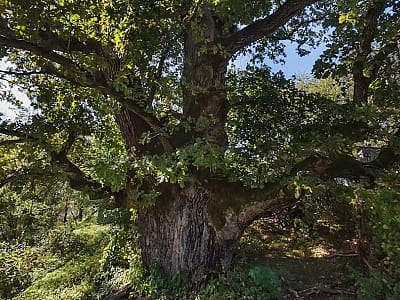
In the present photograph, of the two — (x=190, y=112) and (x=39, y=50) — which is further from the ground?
(x=39, y=50)

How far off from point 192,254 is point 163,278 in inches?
22.4

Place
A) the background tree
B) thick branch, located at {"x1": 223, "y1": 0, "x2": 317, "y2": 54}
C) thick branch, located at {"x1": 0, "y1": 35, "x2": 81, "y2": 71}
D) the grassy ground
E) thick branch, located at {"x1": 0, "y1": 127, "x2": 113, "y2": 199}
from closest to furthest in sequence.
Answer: thick branch, located at {"x1": 0, "y1": 35, "x2": 81, "y2": 71}
the background tree
the grassy ground
thick branch, located at {"x1": 223, "y1": 0, "x2": 317, "y2": 54}
thick branch, located at {"x1": 0, "y1": 127, "x2": 113, "y2": 199}

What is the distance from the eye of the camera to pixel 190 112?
17.0ft

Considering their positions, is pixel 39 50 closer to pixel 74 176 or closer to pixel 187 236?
pixel 74 176

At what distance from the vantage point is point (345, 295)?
396cm

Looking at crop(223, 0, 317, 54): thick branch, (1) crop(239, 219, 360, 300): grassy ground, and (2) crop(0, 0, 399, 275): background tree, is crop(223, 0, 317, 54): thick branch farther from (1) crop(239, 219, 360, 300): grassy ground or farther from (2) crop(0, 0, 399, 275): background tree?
(1) crop(239, 219, 360, 300): grassy ground

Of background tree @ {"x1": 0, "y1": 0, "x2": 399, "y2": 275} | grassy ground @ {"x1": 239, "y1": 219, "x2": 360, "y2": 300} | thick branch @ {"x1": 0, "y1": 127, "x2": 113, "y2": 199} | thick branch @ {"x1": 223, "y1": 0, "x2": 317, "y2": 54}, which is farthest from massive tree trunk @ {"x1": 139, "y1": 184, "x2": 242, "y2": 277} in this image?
thick branch @ {"x1": 223, "y1": 0, "x2": 317, "y2": 54}

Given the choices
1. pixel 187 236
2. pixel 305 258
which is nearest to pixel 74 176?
pixel 187 236

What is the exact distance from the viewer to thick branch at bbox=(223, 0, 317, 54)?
15.6 feet

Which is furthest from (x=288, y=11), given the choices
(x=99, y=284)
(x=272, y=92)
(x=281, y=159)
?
(x=99, y=284)

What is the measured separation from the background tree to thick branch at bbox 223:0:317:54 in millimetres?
18

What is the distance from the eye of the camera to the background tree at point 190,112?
4023 mm

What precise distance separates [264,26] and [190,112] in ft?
5.63

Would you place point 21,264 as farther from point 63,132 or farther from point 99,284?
point 63,132
